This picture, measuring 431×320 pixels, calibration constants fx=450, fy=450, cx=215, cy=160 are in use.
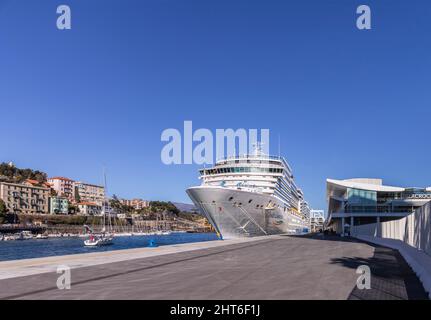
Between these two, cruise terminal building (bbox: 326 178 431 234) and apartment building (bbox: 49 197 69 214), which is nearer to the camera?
cruise terminal building (bbox: 326 178 431 234)

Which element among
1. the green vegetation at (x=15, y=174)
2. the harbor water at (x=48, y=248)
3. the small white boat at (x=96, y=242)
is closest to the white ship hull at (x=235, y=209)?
the harbor water at (x=48, y=248)

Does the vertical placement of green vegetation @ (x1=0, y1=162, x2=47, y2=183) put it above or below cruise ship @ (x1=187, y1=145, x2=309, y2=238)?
above

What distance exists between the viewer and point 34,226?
147500 millimetres

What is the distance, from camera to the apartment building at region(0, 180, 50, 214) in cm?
15704

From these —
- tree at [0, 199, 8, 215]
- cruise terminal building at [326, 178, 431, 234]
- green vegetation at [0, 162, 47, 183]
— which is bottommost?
tree at [0, 199, 8, 215]

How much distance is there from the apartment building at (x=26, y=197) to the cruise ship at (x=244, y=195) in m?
118

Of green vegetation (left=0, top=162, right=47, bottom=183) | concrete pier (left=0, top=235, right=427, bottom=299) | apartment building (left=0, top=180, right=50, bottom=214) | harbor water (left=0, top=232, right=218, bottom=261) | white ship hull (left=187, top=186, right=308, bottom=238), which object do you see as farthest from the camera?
green vegetation (left=0, top=162, right=47, bottom=183)

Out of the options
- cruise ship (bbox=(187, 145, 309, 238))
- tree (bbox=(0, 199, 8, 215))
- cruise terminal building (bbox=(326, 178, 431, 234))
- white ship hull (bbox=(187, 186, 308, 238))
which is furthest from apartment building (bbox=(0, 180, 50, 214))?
white ship hull (bbox=(187, 186, 308, 238))

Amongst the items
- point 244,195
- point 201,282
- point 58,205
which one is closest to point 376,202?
point 244,195

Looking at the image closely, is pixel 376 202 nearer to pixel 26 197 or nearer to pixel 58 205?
pixel 26 197

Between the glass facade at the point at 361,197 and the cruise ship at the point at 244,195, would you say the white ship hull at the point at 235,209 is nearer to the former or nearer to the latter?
the cruise ship at the point at 244,195

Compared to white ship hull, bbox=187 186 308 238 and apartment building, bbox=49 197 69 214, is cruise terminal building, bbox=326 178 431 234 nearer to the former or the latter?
white ship hull, bbox=187 186 308 238

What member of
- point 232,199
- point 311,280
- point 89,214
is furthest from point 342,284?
point 89,214
